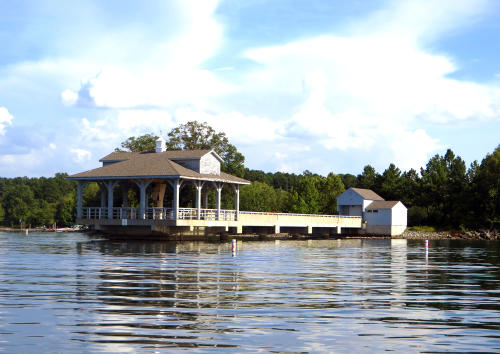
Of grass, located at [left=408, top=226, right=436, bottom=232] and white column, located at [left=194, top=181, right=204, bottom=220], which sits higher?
white column, located at [left=194, top=181, right=204, bottom=220]

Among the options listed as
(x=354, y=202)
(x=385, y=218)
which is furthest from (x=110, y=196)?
(x=385, y=218)

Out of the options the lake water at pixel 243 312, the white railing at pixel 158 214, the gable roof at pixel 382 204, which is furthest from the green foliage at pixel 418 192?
the lake water at pixel 243 312

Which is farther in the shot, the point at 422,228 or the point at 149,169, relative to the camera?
the point at 422,228

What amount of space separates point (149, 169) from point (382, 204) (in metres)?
50.0

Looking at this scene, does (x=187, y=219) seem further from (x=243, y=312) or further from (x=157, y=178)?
(x=243, y=312)

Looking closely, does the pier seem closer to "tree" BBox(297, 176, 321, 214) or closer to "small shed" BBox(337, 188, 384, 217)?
"small shed" BBox(337, 188, 384, 217)

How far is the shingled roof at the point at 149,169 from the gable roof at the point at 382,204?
118ft

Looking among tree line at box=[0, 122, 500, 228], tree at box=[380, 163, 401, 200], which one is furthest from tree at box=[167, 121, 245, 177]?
tree at box=[380, 163, 401, 200]

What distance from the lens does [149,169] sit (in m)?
68.0

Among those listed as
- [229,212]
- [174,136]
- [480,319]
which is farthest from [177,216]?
[480,319]

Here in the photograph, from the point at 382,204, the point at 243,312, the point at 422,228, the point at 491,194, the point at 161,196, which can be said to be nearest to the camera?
the point at 243,312

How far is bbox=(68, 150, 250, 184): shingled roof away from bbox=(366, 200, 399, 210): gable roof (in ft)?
118

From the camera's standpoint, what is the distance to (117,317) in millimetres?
13914

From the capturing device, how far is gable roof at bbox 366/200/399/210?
343 ft
